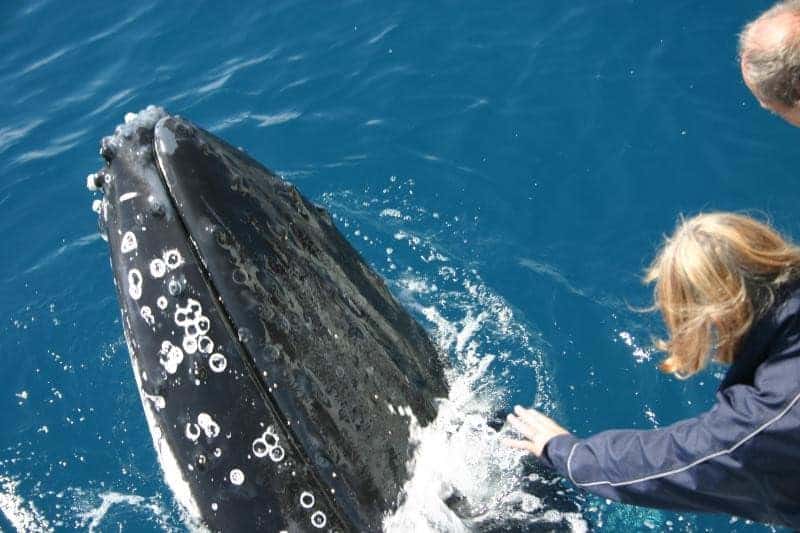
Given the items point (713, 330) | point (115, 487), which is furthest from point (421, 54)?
point (713, 330)

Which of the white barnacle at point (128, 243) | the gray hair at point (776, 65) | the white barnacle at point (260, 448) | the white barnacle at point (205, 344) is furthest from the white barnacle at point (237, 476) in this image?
the gray hair at point (776, 65)

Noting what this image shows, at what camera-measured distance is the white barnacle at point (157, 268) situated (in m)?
4.60

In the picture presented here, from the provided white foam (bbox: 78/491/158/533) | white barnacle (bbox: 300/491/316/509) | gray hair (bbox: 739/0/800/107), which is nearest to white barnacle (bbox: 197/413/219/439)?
white barnacle (bbox: 300/491/316/509)

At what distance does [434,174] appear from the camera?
10.3 m

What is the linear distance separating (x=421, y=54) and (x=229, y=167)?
7848 millimetres

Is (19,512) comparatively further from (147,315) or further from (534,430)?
(534,430)

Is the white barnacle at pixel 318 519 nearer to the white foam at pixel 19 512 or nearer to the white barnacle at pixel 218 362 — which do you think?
the white barnacle at pixel 218 362

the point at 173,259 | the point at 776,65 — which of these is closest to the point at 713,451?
the point at 776,65

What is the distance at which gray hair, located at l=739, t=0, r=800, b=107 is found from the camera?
4.76 m

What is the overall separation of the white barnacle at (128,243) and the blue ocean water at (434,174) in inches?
137

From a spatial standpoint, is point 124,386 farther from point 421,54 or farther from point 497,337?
point 421,54

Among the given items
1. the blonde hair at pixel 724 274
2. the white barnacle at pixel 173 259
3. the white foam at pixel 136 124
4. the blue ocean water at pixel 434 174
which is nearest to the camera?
the blonde hair at pixel 724 274

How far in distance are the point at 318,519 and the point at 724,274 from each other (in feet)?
8.15

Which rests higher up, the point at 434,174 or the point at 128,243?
the point at 434,174
